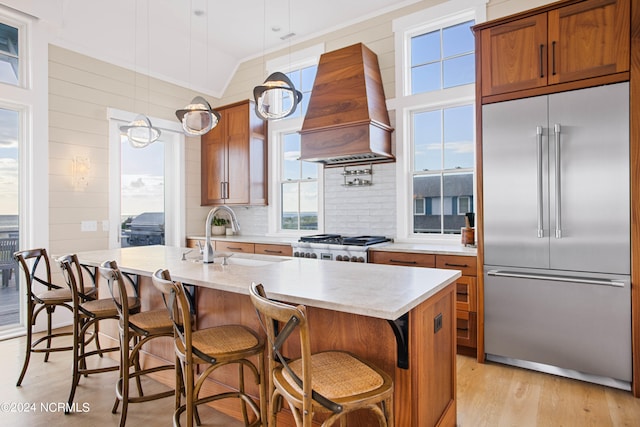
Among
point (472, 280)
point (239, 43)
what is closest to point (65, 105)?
point (239, 43)

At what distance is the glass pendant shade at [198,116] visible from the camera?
9.50 feet

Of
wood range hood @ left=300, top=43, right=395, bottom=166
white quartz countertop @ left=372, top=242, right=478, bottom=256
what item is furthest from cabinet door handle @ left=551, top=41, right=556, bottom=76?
wood range hood @ left=300, top=43, right=395, bottom=166

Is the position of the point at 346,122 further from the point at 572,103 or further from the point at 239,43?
the point at 239,43

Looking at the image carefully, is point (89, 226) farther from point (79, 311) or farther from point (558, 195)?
point (558, 195)

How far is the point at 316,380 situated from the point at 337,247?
2.52 metres

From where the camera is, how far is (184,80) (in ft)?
18.0

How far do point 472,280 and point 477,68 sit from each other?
1.79 m

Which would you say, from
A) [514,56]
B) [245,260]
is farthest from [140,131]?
[514,56]

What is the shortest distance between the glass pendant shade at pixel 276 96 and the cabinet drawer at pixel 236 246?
240cm

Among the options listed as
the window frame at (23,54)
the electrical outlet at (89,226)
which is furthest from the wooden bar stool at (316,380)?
the window frame at (23,54)

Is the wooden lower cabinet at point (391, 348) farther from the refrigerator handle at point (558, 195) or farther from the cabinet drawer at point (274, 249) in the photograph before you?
the cabinet drawer at point (274, 249)

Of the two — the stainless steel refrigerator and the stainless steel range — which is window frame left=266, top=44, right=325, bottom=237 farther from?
the stainless steel refrigerator

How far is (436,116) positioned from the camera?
13.8ft

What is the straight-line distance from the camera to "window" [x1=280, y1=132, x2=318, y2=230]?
521 centimetres
